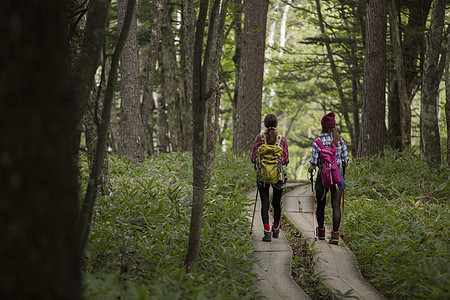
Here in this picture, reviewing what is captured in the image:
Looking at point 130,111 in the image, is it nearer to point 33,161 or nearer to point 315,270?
point 315,270

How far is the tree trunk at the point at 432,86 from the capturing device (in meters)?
9.30

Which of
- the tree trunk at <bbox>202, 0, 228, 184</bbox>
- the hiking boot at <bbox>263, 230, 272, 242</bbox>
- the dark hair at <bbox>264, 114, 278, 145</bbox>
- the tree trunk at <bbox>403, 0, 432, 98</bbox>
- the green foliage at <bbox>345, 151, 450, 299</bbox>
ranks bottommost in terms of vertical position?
the hiking boot at <bbox>263, 230, 272, 242</bbox>

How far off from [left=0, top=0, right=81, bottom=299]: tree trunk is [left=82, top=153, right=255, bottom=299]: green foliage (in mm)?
817

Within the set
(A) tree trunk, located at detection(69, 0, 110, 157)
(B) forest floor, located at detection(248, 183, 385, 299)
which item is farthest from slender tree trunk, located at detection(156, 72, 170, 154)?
(A) tree trunk, located at detection(69, 0, 110, 157)

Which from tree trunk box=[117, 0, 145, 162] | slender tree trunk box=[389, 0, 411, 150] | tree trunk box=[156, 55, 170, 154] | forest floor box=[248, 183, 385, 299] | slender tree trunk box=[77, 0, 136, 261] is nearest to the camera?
slender tree trunk box=[77, 0, 136, 261]

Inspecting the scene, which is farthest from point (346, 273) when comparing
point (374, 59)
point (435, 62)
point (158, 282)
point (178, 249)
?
point (374, 59)

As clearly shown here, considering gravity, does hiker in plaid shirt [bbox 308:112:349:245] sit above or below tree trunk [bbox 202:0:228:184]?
below

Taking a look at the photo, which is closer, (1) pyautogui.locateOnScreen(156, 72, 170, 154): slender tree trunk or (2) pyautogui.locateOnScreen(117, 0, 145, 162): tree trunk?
(2) pyautogui.locateOnScreen(117, 0, 145, 162): tree trunk

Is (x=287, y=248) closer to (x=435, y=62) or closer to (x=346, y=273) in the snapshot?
(x=346, y=273)

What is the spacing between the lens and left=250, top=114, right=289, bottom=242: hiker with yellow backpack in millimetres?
6922

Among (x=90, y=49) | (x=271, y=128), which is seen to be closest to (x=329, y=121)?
(x=271, y=128)

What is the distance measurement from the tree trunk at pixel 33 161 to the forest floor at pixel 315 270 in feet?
9.75

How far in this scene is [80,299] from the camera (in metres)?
2.63

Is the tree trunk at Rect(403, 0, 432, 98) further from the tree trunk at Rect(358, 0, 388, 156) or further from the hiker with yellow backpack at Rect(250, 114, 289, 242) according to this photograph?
the hiker with yellow backpack at Rect(250, 114, 289, 242)
